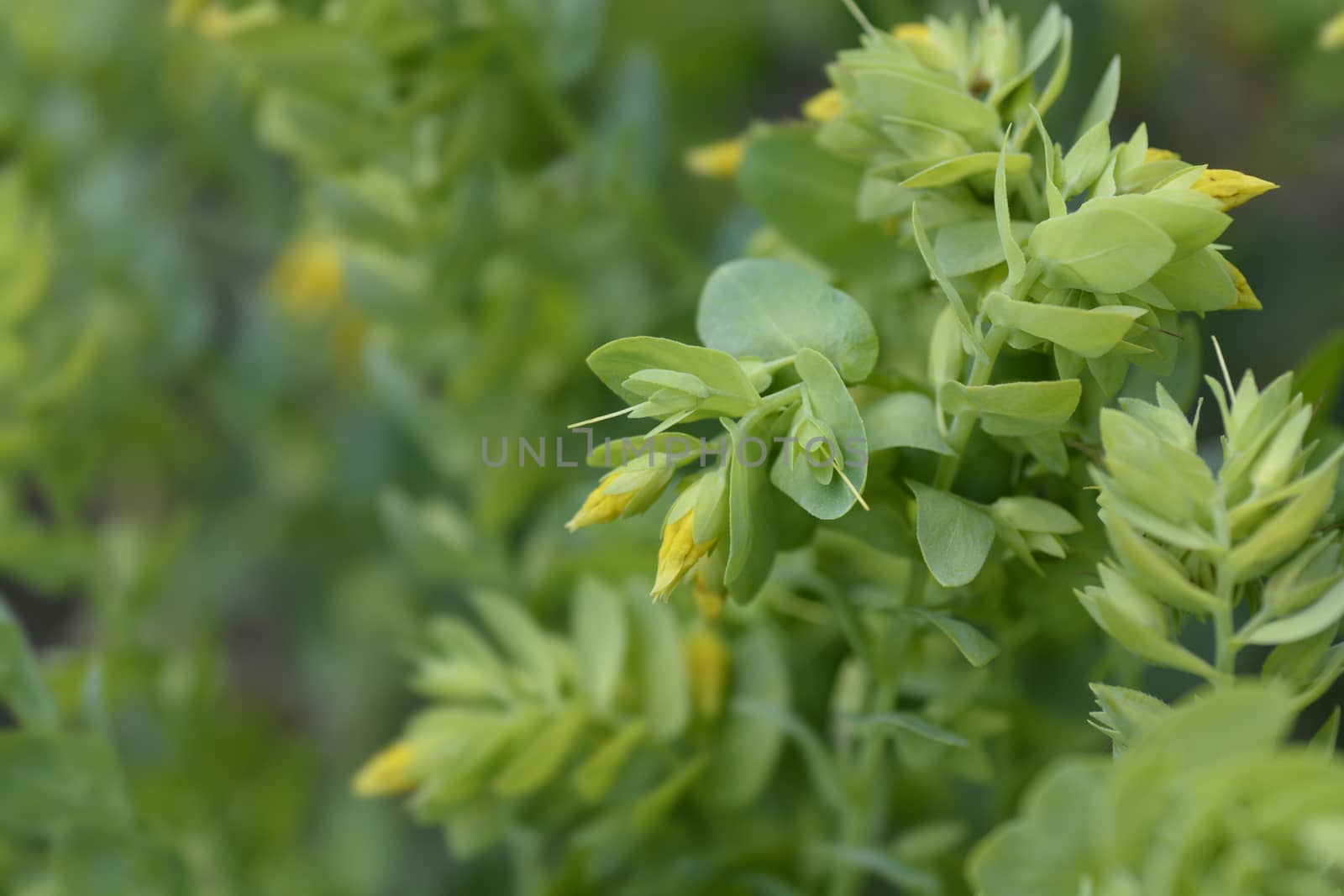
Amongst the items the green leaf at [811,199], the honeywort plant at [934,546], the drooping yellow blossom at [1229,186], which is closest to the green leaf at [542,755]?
the honeywort plant at [934,546]

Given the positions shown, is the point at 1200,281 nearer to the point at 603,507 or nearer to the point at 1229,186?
the point at 1229,186

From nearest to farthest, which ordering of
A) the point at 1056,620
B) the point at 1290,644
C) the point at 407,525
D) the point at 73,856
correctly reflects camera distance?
the point at 1290,644
the point at 1056,620
the point at 73,856
the point at 407,525

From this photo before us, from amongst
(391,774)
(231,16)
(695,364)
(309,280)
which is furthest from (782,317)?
(309,280)

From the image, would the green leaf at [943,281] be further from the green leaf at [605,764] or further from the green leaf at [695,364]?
the green leaf at [605,764]

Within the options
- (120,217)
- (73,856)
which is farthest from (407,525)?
(120,217)

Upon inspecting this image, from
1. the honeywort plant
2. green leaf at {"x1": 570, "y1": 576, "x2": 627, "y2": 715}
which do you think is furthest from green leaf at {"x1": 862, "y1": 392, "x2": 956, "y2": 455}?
green leaf at {"x1": 570, "y1": 576, "x2": 627, "y2": 715}

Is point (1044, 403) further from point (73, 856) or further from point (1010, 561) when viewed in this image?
point (73, 856)

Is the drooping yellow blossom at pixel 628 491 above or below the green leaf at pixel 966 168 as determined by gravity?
below
